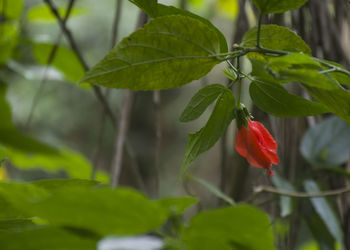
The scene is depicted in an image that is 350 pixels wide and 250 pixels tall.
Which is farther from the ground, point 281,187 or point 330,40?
point 330,40

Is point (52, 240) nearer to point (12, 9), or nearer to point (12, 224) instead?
point (12, 224)

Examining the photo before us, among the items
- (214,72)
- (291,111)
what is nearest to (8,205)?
(291,111)

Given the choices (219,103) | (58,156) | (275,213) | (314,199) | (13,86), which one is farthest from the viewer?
(13,86)

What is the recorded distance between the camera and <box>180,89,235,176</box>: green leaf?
0.26 m

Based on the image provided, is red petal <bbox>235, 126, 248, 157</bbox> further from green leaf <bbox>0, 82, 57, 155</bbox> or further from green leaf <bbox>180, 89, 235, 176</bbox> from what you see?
green leaf <bbox>0, 82, 57, 155</bbox>

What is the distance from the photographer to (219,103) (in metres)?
0.27

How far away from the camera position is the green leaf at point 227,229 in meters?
0.17

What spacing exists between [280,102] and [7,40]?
60cm

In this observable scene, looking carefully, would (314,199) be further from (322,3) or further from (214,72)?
(214,72)

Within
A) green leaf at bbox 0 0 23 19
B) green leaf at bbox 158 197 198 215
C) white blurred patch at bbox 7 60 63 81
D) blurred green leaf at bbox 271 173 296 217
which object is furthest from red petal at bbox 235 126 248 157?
green leaf at bbox 0 0 23 19

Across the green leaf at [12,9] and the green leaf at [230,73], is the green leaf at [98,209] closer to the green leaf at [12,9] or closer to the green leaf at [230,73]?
the green leaf at [230,73]

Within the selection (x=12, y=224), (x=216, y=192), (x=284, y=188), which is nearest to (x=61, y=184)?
(x=12, y=224)

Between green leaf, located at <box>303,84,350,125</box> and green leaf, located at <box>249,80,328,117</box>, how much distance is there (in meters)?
0.01

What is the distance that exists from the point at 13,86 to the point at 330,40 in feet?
6.54
